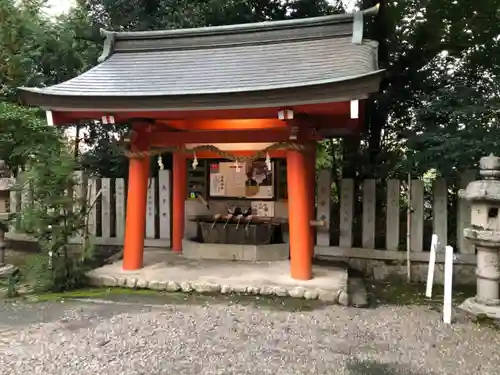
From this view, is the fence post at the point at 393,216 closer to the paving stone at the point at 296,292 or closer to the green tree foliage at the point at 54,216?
the paving stone at the point at 296,292

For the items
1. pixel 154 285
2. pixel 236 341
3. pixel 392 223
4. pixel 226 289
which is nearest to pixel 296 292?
pixel 226 289

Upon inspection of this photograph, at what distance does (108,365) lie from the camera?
11.2ft

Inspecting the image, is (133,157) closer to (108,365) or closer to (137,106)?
(137,106)

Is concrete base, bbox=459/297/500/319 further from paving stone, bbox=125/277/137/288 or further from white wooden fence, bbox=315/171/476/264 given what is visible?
paving stone, bbox=125/277/137/288

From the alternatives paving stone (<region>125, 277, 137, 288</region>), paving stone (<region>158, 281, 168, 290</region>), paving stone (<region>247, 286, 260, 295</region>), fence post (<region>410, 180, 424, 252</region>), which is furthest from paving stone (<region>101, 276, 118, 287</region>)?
fence post (<region>410, 180, 424, 252</region>)

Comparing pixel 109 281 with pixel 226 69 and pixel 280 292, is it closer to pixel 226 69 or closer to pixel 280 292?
pixel 280 292

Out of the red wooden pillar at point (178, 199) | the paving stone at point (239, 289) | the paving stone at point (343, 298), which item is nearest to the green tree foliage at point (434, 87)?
the paving stone at point (343, 298)

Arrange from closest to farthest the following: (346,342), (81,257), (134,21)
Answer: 1. (346,342)
2. (81,257)
3. (134,21)

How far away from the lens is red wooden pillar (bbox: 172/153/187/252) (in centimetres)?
791

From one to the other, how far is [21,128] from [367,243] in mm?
6849

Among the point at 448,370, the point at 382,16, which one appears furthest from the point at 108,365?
the point at 382,16

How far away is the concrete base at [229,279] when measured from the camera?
17.8ft

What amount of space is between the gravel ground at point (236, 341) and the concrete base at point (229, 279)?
512 millimetres

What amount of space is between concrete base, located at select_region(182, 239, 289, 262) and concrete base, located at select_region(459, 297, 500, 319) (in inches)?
116
